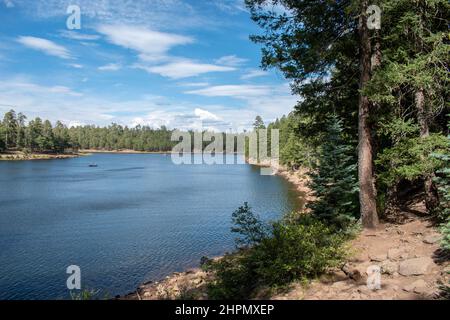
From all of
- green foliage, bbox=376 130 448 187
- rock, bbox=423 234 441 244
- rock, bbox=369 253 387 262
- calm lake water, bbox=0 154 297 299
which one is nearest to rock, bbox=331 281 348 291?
rock, bbox=369 253 387 262

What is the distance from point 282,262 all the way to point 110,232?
72.2 ft

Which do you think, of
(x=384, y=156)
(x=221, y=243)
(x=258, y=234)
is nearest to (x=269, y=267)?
(x=258, y=234)

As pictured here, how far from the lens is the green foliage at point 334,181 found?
15336mm

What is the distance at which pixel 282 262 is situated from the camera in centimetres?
957

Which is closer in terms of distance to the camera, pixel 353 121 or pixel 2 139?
pixel 353 121

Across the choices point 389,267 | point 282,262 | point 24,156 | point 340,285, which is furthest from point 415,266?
point 24,156

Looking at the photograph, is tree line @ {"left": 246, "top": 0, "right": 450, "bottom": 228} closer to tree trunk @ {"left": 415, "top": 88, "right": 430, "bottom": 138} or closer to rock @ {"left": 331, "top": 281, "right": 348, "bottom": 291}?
tree trunk @ {"left": 415, "top": 88, "right": 430, "bottom": 138}

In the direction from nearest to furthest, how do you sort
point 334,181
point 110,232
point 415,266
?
point 415,266 < point 334,181 < point 110,232

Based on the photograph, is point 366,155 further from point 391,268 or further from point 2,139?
point 2,139

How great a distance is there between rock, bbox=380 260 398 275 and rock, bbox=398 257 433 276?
0.59 ft

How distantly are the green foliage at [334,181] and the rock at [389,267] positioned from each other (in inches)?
228

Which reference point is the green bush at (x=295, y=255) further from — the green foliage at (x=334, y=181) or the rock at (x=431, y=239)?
the green foliage at (x=334, y=181)
